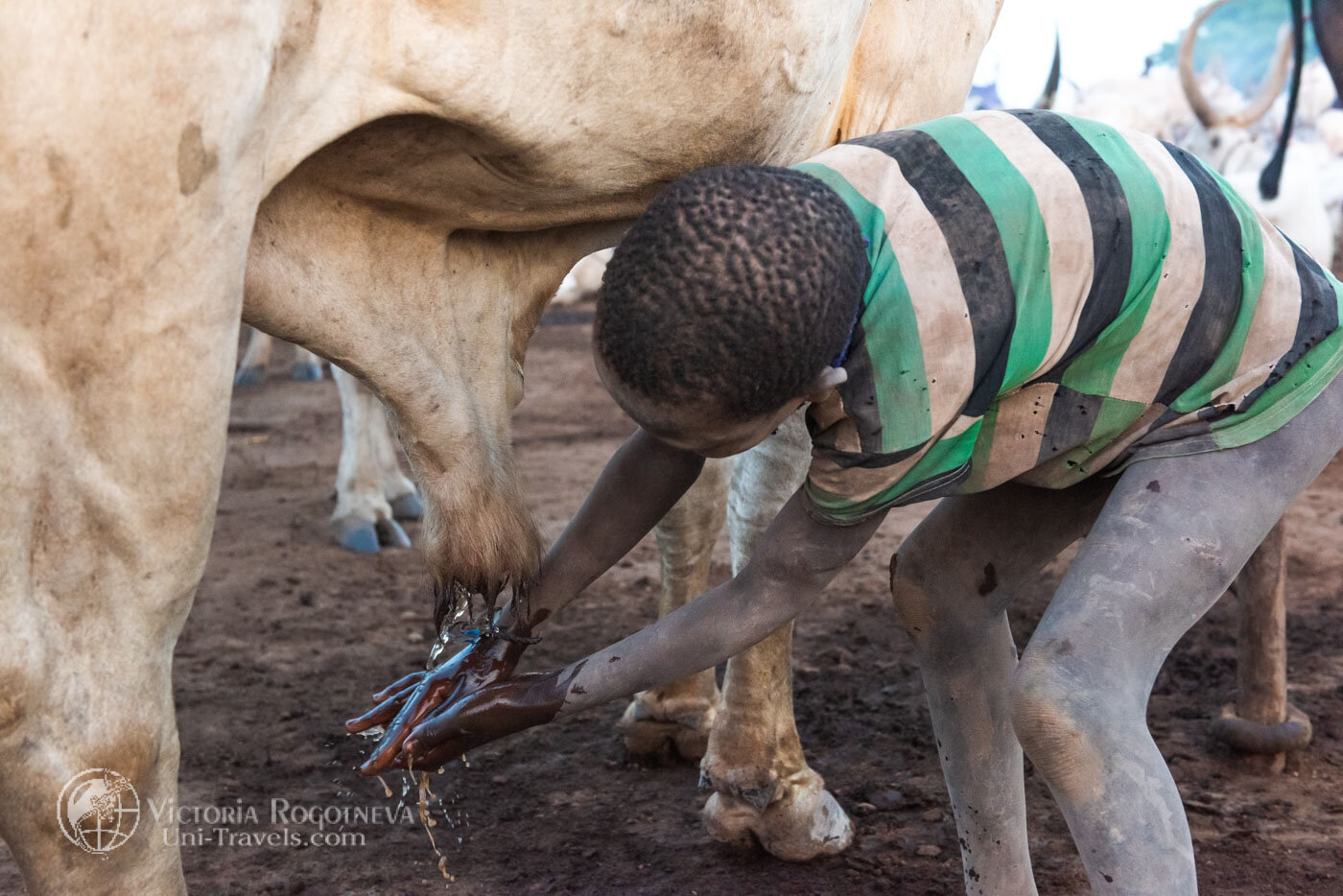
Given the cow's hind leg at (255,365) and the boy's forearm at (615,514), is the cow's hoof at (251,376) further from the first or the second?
the boy's forearm at (615,514)

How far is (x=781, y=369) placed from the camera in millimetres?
1215

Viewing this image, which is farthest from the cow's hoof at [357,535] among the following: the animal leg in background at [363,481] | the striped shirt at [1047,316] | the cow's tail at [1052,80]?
the cow's tail at [1052,80]

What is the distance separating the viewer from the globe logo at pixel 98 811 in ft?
4.27

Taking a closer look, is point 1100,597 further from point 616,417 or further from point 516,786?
point 616,417

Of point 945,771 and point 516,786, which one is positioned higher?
point 945,771

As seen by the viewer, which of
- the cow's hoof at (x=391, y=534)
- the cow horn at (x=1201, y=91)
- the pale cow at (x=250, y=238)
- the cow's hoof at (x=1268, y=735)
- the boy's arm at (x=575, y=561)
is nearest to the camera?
the pale cow at (x=250, y=238)

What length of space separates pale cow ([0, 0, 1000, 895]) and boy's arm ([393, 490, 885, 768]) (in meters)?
0.28

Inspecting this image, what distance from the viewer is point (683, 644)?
57.1 inches

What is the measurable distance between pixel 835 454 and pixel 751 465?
1.15 metres

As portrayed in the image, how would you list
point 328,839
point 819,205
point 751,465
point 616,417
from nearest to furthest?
1. point 819,205
2. point 328,839
3. point 751,465
4. point 616,417

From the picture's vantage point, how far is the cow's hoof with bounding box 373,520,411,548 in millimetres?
4230

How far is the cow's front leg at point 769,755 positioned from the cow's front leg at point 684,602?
0.82 feet

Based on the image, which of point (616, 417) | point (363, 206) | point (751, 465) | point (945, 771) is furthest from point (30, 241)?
point (616, 417)

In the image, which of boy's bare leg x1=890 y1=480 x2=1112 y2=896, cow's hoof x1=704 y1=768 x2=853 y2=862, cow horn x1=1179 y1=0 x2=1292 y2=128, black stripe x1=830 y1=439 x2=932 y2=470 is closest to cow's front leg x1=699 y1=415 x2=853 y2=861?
cow's hoof x1=704 y1=768 x2=853 y2=862
